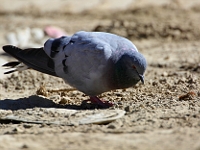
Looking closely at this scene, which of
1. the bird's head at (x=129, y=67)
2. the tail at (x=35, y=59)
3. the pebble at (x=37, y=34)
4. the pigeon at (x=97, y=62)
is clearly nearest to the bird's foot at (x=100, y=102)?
the pigeon at (x=97, y=62)

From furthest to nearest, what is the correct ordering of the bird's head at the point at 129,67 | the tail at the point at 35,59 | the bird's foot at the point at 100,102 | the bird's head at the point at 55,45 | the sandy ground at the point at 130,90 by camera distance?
the tail at the point at 35,59, the bird's head at the point at 55,45, the bird's foot at the point at 100,102, the bird's head at the point at 129,67, the sandy ground at the point at 130,90

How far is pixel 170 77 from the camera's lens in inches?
320

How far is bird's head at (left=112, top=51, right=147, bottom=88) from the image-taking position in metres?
6.16

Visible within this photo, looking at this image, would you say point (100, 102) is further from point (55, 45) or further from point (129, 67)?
point (55, 45)

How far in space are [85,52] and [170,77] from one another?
7.04ft

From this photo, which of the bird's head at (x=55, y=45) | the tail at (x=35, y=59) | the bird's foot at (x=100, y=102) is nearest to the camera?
the bird's foot at (x=100, y=102)

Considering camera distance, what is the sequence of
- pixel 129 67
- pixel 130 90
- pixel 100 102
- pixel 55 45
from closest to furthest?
pixel 129 67
pixel 100 102
pixel 55 45
pixel 130 90

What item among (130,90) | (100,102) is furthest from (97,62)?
(130,90)

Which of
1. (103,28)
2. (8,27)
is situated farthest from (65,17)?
(103,28)

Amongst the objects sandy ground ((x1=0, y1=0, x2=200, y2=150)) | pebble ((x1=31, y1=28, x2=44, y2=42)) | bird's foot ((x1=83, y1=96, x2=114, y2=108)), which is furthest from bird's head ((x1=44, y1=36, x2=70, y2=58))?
pebble ((x1=31, y1=28, x2=44, y2=42))

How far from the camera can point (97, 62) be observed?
6.23 m

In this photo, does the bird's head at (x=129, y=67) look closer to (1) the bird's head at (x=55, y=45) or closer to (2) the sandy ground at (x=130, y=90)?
(2) the sandy ground at (x=130, y=90)

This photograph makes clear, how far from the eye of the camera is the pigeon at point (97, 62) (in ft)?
20.3

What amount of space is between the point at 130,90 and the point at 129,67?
1.34 metres
